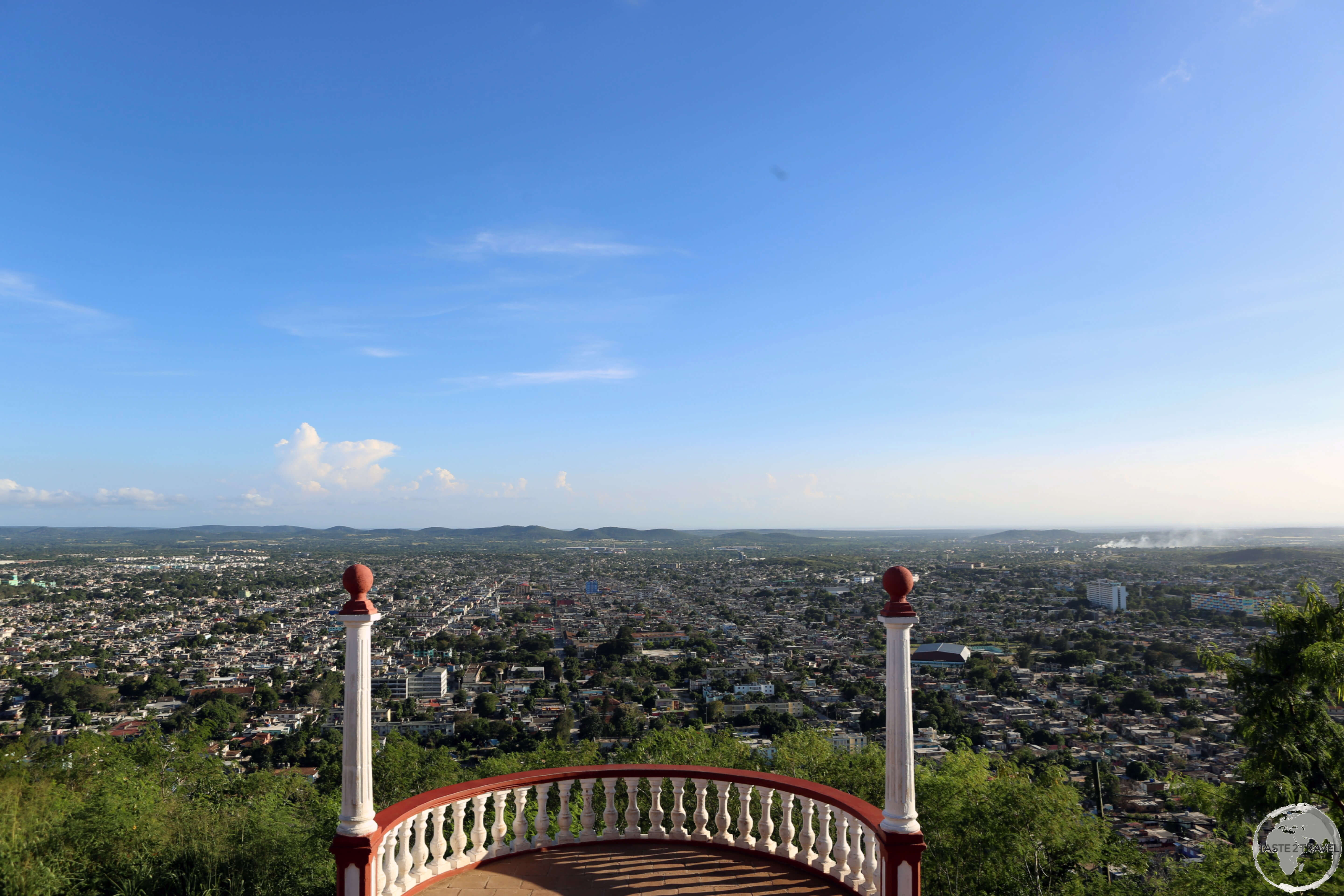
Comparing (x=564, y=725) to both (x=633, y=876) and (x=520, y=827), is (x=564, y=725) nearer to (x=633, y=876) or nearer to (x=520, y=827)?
(x=520, y=827)

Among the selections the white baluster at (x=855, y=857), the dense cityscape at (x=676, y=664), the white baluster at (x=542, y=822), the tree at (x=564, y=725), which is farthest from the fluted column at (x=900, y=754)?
the tree at (x=564, y=725)

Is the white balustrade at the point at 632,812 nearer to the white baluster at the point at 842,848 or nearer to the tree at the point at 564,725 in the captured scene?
the white baluster at the point at 842,848

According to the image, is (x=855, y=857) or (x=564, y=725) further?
(x=564, y=725)

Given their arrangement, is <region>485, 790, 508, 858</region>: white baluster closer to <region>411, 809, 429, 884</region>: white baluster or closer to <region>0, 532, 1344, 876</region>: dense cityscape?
<region>411, 809, 429, 884</region>: white baluster

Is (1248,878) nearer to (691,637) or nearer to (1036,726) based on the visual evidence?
(1036,726)

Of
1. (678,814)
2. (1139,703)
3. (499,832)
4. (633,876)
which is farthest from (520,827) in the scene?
(1139,703)

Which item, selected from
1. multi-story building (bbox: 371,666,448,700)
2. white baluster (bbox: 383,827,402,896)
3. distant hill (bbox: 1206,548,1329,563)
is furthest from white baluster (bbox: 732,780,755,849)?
distant hill (bbox: 1206,548,1329,563)

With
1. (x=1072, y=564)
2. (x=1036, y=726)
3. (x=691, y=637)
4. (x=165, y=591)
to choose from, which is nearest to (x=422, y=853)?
(x=1036, y=726)

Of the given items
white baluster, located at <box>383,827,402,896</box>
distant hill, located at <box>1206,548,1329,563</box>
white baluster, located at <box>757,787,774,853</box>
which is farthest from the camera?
distant hill, located at <box>1206,548,1329,563</box>
